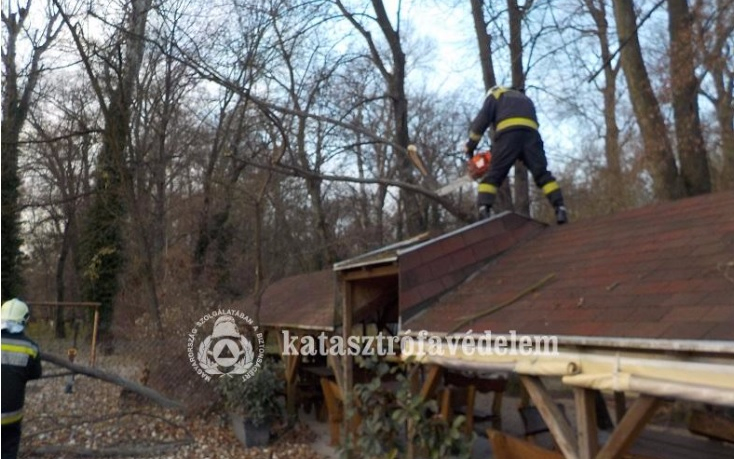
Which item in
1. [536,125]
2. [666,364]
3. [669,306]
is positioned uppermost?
[536,125]

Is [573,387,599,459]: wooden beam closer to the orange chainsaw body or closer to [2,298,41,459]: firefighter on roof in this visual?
the orange chainsaw body

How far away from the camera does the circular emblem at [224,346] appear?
10203 mm

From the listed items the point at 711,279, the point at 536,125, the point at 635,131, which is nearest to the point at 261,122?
the point at 635,131

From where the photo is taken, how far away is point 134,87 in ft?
46.9

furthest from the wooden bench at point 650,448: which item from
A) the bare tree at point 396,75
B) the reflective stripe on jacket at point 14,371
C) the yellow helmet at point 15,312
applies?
the bare tree at point 396,75

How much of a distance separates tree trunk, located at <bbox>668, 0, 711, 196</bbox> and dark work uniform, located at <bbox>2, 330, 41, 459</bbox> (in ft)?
31.5

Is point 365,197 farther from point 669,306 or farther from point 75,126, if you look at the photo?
point 669,306

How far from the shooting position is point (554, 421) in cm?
475

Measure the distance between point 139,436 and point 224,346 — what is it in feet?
5.64

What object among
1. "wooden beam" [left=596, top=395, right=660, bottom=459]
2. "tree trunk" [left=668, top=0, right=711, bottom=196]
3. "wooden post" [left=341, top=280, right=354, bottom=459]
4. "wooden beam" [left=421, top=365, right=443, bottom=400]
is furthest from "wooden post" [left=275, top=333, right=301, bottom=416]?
"tree trunk" [left=668, top=0, right=711, bottom=196]

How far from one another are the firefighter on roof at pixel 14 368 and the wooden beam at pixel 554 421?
4.59 metres

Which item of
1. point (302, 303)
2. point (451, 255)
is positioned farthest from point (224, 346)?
point (451, 255)

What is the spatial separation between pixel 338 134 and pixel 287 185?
2.16m

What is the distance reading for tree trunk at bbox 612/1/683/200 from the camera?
11.3 meters
